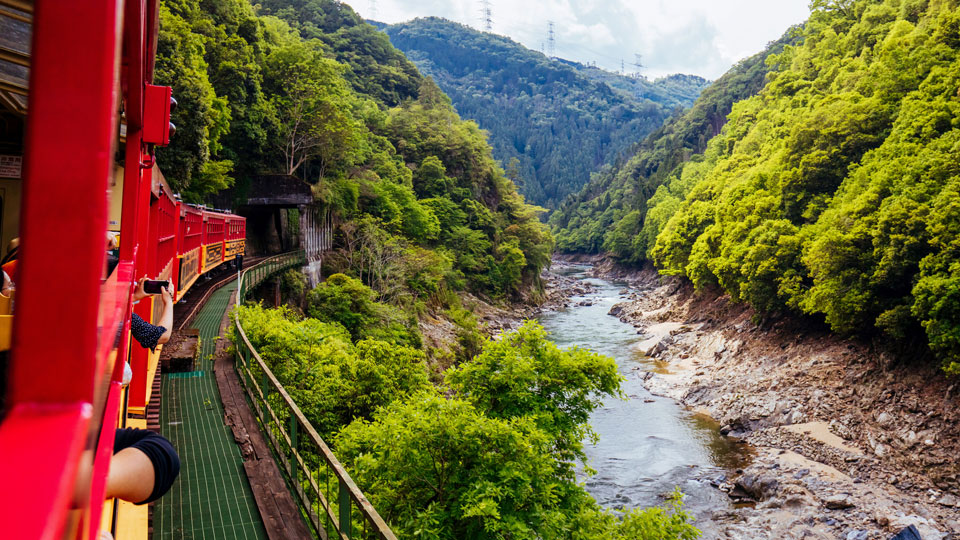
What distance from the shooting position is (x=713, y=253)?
37.6 meters

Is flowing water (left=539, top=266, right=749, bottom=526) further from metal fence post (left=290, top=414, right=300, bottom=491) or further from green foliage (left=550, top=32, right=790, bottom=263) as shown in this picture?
green foliage (left=550, top=32, right=790, bottom=263)

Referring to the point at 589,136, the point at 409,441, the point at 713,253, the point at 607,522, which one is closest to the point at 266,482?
the point at 409,441

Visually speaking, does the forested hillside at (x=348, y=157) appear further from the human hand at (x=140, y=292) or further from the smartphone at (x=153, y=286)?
the smartphone at (x=153, y=286)

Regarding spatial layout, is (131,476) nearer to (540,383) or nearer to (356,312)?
(540,383)

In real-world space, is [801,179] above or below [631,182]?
below

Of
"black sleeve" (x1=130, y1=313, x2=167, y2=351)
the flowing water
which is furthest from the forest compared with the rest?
"black sleeve" (x1=130, y1=313, x2=167, y2=351)

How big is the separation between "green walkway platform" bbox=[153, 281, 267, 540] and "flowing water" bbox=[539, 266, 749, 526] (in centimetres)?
887

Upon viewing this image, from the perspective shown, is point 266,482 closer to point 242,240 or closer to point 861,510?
point 861,510

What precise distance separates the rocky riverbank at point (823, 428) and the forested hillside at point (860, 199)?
161cm

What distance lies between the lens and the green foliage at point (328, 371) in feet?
38.7

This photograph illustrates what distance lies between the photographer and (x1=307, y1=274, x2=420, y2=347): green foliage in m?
23.1

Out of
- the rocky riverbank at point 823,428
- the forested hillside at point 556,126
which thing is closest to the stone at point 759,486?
the rocky riverbank at point 823,428

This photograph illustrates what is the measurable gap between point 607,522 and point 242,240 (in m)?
20.1

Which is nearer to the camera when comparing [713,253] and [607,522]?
[607,522]
